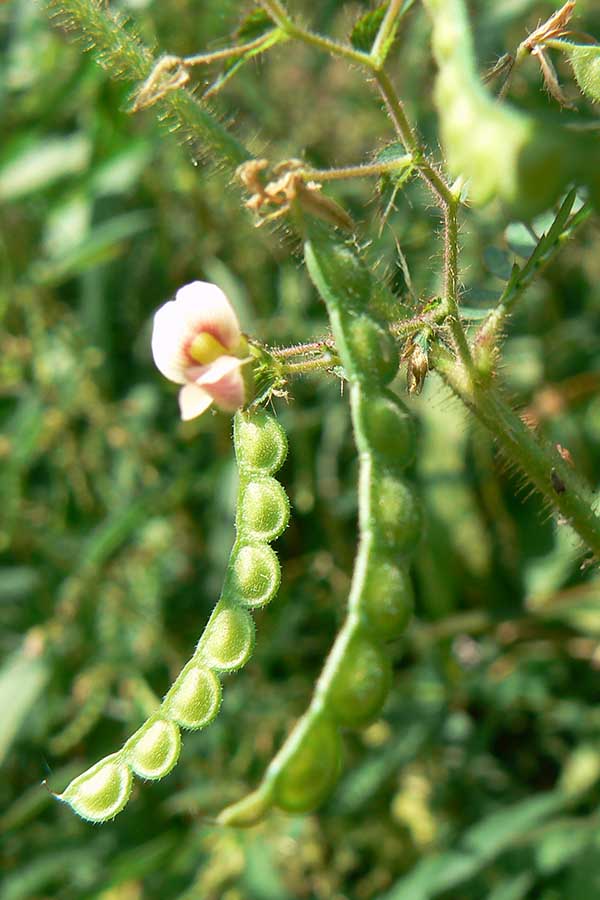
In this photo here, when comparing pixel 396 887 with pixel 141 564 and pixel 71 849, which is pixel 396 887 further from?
pixel 141 564

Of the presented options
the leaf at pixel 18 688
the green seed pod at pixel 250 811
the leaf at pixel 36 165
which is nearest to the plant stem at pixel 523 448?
the green seed pod at pixel 250 811

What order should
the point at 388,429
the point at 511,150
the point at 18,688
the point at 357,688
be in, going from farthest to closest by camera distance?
the point at 18,688 → the point at 388,429 → the point at 357,688 → the point at 511,150

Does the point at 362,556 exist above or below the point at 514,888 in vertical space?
above

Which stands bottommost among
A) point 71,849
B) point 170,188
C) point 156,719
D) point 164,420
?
point 156,719

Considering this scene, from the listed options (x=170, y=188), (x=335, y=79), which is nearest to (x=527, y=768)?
(x=170, y=188)

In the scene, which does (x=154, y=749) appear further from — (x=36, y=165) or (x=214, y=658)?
(x=36, y=165)

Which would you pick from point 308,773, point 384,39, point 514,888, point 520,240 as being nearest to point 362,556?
point 308,773

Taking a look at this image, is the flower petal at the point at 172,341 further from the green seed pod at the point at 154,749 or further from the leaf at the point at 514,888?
the leaf at the point at 514,888

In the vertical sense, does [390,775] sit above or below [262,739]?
below
